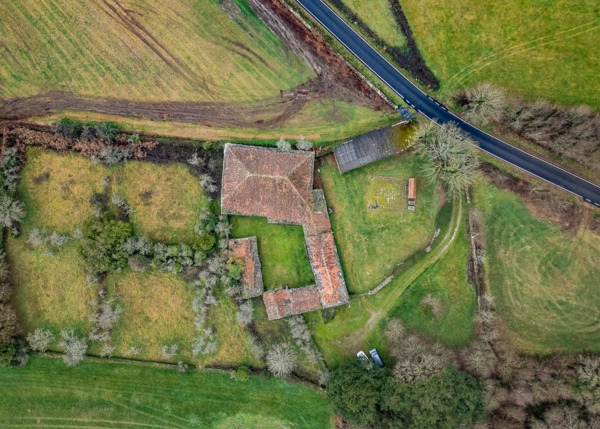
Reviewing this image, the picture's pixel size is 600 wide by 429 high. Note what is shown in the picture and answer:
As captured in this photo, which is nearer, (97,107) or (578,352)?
(578,352)

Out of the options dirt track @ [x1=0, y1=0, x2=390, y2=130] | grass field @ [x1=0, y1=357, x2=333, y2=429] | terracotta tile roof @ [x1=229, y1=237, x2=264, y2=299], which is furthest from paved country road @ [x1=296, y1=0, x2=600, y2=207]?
grass field @ [x1=0, y1=357, x2=333, y2=429]

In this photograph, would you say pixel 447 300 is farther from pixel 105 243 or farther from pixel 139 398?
pixel 105 243

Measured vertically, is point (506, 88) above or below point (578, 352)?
above

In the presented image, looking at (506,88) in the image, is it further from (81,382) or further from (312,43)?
(81,382)

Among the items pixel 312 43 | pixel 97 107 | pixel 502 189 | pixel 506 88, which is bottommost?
pixel 502 189

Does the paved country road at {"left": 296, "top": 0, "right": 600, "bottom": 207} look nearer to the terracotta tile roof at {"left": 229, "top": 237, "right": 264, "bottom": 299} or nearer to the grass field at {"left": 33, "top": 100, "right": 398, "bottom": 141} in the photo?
the grass field at {"left": 33, "top": 100, "right": 398, "bottom": 141}

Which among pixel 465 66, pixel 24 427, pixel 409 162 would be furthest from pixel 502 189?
pixel 24 427

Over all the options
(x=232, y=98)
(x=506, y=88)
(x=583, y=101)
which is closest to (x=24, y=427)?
(x=232, y=98)
